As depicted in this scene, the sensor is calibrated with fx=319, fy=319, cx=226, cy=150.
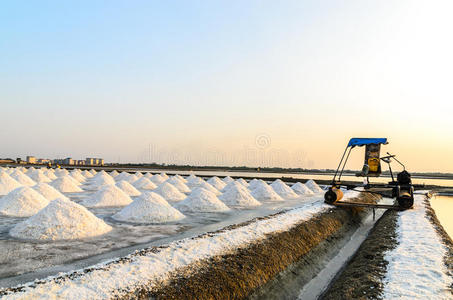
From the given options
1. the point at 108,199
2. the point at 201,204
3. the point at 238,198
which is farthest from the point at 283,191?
the point at 108,199

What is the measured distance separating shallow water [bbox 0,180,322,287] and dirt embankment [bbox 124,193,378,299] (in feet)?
7.39

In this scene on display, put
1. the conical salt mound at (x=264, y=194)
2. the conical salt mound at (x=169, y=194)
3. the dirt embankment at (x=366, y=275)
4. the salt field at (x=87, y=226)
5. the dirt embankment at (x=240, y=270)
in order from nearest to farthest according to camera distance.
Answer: the dirt embankment at (x=240, y=270) → the dirt embankment at (x=366, y=275) → the salt field at (x=87, y=226) → the conical salt mound at (x=169, y=194) → the conical salt mound at (x=264, y=194)

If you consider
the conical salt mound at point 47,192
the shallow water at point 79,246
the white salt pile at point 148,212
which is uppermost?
the conical salt mound at point 47,192

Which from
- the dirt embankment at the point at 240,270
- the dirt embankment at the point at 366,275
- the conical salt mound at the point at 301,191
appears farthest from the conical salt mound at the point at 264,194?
the dirt embankment at the point at 366,275

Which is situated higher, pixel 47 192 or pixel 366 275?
pixel 47 192

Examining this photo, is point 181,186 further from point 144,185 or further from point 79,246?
point 79,246

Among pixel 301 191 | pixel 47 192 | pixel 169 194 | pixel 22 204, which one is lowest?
pixel 301 191

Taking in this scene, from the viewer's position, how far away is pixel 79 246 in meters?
7.19

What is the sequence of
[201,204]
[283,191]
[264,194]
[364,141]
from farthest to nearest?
[283,191], [264,194], [201,204], [364,141]

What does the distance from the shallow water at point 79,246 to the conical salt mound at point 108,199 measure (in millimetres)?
2699

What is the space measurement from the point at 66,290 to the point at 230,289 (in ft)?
7.50

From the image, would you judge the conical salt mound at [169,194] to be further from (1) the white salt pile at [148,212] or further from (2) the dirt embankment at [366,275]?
(2) the dirt embankment at [366,275]

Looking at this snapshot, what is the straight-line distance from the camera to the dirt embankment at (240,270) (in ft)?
14.3

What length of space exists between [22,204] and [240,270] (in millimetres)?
9359
